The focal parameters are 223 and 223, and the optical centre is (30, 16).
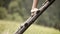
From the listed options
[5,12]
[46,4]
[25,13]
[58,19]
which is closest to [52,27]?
[58,19]

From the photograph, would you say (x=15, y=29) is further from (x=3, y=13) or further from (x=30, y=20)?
(x=3, y=13)

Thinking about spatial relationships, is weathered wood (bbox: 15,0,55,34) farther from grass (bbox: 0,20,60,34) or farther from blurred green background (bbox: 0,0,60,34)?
blurred green background (bbox: 0,0,60,34)

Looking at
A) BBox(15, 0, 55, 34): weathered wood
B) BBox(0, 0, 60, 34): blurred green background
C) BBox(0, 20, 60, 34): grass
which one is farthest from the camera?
BBox(0, 0, 60, 34): blurred green background

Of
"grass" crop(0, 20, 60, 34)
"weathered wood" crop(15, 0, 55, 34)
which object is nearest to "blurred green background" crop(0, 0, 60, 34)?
"grass" crop(0, 20, 60, 34)

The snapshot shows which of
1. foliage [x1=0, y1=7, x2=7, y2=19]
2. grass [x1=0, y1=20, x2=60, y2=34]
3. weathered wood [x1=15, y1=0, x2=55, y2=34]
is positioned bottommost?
foliage [x1=0, y1=7, x2=7, y2=19]

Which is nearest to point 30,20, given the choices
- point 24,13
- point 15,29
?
point 15,29

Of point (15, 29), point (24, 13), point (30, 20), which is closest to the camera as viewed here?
point (30, 20)

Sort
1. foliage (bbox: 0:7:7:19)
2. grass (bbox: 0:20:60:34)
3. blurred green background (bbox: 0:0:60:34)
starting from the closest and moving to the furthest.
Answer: grass (bbox: 0:20:60:34) < blurred green background (bbox: 0:0:60:34) < foliage (bbox: 0:7:7:19)

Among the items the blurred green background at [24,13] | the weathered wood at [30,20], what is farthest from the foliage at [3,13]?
the weathered wood at [30,20]

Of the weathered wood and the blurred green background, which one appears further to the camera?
the blurred green background

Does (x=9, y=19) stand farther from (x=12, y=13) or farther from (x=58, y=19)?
(x=58, y=19)

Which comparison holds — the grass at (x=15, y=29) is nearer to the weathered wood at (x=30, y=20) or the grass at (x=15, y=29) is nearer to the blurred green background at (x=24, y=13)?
the blurred green background at (x=24, y=13)

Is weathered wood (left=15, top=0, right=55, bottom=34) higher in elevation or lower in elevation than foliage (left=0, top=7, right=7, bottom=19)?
higher

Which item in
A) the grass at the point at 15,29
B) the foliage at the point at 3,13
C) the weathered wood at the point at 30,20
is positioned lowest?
the foliage at the point at 3,13
